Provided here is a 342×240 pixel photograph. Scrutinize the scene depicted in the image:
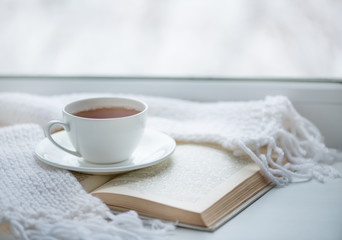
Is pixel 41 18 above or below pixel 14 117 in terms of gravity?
above

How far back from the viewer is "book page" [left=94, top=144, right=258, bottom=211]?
57 centimetres

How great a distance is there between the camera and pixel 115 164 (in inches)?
25.4

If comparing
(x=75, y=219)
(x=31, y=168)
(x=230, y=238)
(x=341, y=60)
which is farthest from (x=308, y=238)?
(x=341, y=60)

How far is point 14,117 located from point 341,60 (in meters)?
0.68

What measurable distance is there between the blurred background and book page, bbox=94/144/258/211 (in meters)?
0.33

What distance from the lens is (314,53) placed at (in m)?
0.93

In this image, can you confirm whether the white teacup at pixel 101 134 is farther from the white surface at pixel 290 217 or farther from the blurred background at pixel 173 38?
the blurred background at pixel 173 38

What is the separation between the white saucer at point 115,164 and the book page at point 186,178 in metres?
0.02

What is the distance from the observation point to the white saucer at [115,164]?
62 centimetres

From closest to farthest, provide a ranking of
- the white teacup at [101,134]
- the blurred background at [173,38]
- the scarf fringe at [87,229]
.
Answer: the scarf fringe at [87,229] → the white teacup at [101,134] → the blurred background at [173,38]

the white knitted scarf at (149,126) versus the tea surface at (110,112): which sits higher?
the tea surface at (110,112)

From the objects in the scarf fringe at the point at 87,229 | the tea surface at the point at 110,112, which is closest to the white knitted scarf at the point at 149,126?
the scarf fringe at the point at 87,229

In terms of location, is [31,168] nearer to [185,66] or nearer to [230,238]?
[230,238]

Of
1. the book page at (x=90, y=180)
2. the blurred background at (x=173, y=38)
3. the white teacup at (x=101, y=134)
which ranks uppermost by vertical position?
the blurred background at (x=173, y=38)
